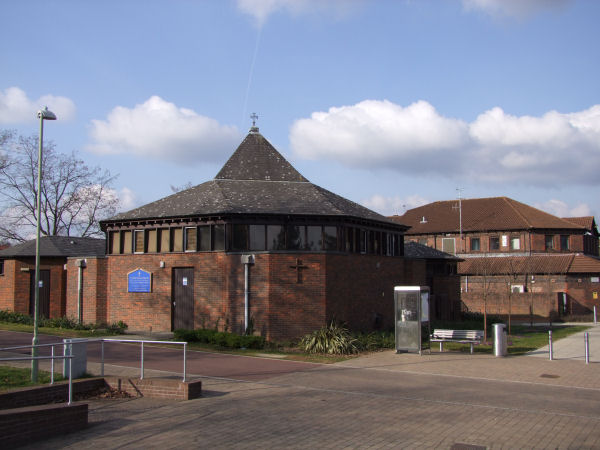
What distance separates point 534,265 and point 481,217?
10355mm

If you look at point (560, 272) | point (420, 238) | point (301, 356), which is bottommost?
point (301, 356)

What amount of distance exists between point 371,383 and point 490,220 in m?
46.8

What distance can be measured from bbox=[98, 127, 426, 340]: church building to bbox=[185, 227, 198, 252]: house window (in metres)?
0.04

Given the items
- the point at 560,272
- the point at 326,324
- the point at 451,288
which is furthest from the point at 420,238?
the point at 326,324

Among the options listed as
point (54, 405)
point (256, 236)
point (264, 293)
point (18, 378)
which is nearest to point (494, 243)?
point (256, 236)

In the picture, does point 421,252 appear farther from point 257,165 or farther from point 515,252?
point 515,252

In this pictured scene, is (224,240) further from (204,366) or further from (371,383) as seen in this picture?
(371,383)

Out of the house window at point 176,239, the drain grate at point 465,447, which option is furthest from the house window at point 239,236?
the drain grate at point 465,447

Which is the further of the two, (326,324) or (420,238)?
→ (420,238)

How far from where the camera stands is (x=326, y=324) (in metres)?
23.8

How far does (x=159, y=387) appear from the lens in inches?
486

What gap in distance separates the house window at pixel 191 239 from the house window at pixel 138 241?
2.63m

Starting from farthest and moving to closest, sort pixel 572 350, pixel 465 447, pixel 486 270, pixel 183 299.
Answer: pixel 486 270
pixel 183 299
pixel 572 350
pixel 465 447

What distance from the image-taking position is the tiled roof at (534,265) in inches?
1852
